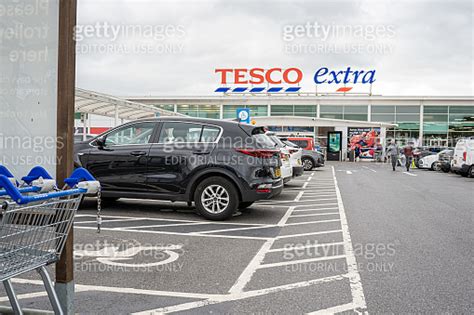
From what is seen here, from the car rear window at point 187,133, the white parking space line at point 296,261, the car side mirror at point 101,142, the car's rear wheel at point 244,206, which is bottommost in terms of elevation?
the white parking space line at point 296,261

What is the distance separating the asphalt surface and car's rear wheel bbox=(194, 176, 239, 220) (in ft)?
0.64

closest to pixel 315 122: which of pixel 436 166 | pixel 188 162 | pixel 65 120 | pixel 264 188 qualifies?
pixel 436 166

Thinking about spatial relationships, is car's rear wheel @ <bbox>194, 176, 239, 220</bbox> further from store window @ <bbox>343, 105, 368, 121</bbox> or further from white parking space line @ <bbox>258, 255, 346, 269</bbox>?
store window @ <bbox>343, 105, 368, 121</bbox>

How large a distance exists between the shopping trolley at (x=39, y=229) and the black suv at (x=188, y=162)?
Answer: 4523 millimetres

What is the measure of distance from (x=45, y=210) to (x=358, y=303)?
2.68 meters

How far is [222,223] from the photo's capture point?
7.29 metres

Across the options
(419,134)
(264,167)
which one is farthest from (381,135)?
(264,167)

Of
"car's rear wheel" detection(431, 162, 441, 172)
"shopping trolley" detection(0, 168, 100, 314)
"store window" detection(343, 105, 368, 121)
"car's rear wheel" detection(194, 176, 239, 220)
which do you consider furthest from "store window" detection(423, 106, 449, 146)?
"shopping trolley" detection(0, 168, 100, 314)

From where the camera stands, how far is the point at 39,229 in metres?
2.69

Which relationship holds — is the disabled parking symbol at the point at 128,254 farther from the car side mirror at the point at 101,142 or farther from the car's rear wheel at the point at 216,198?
the car side mirror at the point at 101,142

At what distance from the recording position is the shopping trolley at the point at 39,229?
2.58m

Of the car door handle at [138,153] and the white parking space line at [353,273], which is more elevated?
the car door handle at [138,153]

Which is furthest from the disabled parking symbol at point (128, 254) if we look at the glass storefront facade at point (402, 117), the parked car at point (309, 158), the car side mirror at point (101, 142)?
the glass storefront facade at point (402, 117)

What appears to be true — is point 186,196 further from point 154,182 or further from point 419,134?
point 419,134
